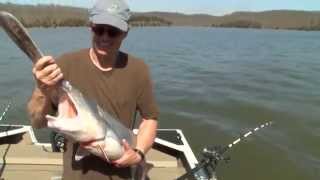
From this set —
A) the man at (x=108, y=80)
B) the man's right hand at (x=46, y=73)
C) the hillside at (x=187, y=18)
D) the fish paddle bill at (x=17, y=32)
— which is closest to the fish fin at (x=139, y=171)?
the man at (x=108, y=80)

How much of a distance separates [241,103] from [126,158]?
14.4 metres

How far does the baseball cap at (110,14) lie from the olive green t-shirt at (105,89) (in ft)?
0.77

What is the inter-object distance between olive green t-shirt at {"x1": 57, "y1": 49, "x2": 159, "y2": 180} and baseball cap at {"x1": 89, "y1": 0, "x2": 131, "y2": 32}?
9.3 inches

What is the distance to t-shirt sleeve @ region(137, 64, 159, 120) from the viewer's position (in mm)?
3830

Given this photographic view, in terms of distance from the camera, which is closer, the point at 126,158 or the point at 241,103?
the point at 126,158

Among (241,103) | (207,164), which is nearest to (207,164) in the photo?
(207,164)

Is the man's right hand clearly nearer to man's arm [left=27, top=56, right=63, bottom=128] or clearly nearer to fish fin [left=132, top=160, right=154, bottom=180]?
man's arm [left=27, top=56, right=63, bottom=128]

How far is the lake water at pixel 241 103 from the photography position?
12102mm

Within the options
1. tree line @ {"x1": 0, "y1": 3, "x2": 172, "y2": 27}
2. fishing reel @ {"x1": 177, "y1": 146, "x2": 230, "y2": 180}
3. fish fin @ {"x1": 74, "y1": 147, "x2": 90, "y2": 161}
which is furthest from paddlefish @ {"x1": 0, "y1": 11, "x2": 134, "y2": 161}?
tree line @ {"x1": 0, "y1": 3, "x2": 172, "y2": 27}

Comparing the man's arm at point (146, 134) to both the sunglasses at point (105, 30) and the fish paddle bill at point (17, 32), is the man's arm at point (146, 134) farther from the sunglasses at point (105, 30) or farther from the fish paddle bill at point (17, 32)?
the fish paddle bill at point (17, 32)

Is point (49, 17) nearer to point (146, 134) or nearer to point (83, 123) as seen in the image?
point (146, 134)

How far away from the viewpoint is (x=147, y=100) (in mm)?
3881

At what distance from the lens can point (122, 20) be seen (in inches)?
143

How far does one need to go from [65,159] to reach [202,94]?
15.8 meters
